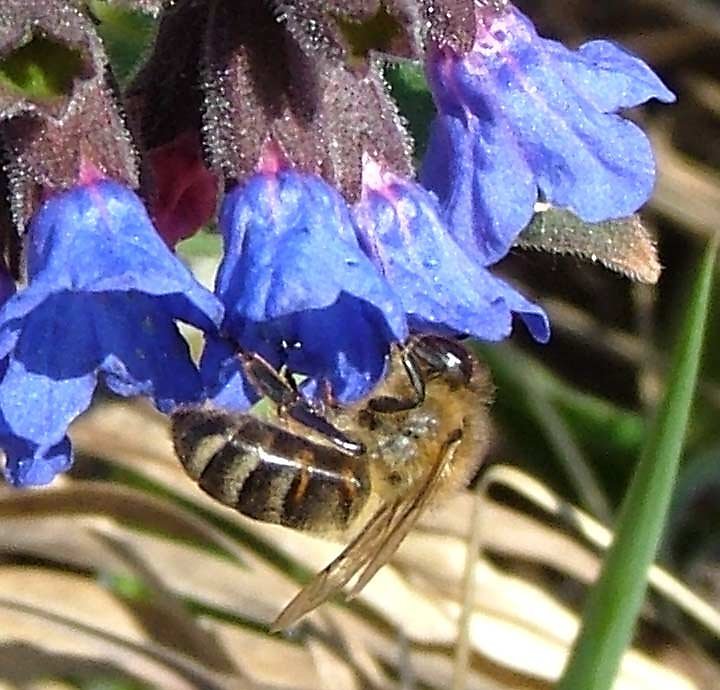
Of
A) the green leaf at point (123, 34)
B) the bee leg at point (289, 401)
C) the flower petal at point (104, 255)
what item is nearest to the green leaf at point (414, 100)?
the green leaf at point (123, 34)

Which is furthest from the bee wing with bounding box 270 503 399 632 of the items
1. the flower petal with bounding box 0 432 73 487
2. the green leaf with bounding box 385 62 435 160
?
the green leaf with bounding box 385 62 435 160

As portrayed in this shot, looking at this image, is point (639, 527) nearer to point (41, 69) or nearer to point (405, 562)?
point (41, 69)

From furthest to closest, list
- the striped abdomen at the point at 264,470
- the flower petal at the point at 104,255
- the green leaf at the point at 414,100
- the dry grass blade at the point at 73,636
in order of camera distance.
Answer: the dry grass blade at the point at 73,636
the green leaf at the point at 414,100
the striped abdomen at the point at 264,470
the flower petal at the point at 104,255

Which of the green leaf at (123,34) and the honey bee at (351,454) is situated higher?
the green leaf at (123,34)

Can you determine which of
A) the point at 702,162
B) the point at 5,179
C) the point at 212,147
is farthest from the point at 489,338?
the point at 702,162

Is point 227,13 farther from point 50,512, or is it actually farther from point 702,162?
point 702,162

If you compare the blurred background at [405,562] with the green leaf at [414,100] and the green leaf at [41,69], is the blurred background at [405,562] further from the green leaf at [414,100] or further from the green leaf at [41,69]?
the green leaf at [41,69]
